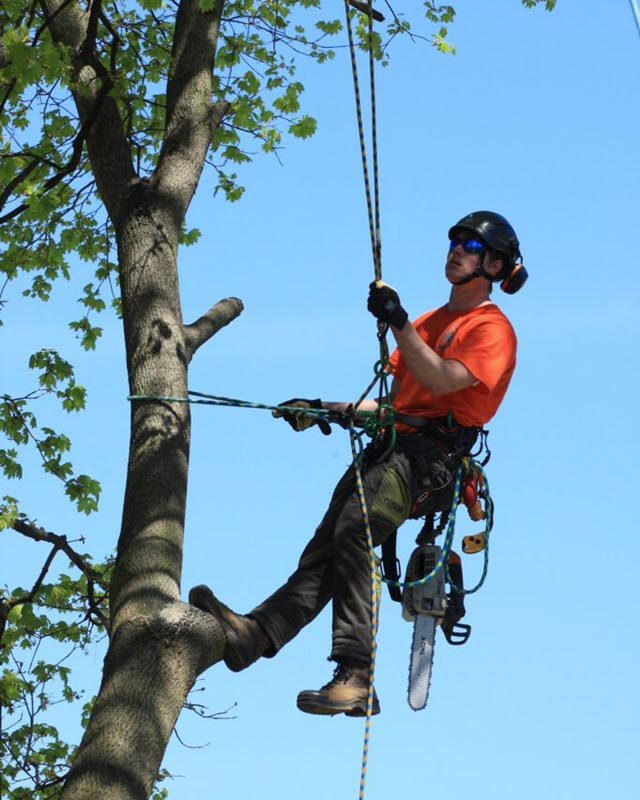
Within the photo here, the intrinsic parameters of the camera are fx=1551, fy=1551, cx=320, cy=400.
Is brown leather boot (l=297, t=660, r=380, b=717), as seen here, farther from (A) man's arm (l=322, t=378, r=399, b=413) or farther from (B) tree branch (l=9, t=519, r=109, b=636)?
(B) tree branch (l=9, t=519, r=109, b=636)

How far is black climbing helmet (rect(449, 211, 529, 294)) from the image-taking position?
5.95 metres

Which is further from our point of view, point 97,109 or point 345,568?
point 97,109

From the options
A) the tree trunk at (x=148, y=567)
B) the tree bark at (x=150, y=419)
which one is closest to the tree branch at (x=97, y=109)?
the tree bark at (x=150, y=419)

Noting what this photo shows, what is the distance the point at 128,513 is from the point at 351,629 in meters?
1.06

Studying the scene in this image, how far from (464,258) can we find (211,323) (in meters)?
1.59

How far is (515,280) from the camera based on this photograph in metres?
6.07

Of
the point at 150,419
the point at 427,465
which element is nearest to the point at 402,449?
the point at 427,465

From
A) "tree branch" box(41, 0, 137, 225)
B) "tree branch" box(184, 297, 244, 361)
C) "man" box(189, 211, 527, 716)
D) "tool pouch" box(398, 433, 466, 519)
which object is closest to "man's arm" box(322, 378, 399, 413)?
"man" box(189, 211, 527, 716)

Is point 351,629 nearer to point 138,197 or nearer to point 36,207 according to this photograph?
point 138,197

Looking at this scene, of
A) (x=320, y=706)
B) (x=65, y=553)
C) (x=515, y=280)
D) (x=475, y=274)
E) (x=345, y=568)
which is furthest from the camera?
(x=65, y=553)

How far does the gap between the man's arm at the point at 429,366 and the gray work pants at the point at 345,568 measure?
1.26ft

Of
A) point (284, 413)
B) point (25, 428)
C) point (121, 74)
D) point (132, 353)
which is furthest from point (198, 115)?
point (25, 428)

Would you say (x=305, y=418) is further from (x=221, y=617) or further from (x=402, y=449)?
(x=221, y=617)

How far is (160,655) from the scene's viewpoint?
5.43 m
